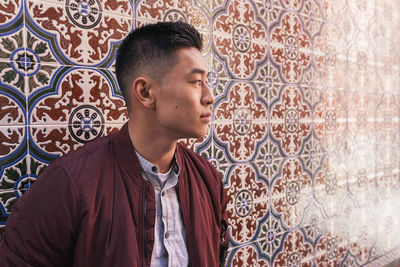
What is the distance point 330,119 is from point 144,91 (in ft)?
3.86

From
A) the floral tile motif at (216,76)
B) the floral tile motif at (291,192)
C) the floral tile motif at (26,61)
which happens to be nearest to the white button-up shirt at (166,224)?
the floral tile motif at (26,61)

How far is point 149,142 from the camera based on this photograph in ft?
2.82

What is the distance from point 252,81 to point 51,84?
0.78 metres

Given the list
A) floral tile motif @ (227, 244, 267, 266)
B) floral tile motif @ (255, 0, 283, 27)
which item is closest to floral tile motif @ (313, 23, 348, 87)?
floral tile motif @ (255, 0, 283, 27)

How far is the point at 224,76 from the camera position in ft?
4.12

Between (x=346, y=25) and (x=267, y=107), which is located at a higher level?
(x=346, y=25)

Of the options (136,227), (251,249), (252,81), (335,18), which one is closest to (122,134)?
(136,227)

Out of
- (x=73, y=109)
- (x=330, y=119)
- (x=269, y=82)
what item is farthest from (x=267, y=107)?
(x=73, y=109)

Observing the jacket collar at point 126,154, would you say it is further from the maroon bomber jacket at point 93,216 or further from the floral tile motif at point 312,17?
the floral tile motif at point 312,17

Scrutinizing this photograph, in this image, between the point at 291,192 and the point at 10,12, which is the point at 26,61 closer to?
the point at 10,12

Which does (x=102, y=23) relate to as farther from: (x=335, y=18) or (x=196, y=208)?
(x=335, y=18)

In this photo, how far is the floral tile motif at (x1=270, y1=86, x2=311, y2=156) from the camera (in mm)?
1438

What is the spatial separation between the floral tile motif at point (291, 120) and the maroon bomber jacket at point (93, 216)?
27.5 inches

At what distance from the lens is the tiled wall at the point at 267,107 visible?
2.88ft
